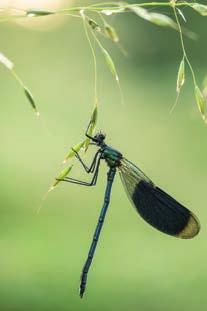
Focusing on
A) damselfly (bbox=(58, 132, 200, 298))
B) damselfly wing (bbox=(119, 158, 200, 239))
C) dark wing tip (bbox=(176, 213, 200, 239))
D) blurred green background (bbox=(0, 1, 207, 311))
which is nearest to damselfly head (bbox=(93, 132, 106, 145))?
damselfly (bbox=(58, 132, 200, 298))

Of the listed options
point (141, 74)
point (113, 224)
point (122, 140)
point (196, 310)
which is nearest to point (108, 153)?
point (196, 310)

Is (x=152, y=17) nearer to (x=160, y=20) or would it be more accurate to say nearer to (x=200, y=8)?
(x=160, y=20)

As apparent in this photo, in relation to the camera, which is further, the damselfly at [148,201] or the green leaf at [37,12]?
the damselfly at [148,201]

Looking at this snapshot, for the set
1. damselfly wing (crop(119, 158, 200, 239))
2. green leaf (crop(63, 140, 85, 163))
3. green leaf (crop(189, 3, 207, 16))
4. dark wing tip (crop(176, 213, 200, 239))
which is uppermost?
green leaf (crop(189, 3, 207, 16))

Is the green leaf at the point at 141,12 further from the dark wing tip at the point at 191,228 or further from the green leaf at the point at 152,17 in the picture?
the dark wing tip at the point at 191,228

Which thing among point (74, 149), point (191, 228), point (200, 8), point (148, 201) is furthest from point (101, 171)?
point (200, 8)

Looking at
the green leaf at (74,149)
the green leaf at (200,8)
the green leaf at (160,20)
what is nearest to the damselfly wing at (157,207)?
the green leaf at (74,149)

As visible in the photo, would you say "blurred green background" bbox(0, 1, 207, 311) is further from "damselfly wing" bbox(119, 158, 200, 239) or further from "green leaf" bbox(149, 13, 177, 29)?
"green leaf" bbox(149, 13, 177, 29)

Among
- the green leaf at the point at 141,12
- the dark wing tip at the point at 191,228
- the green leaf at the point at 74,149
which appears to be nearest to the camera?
the green leaf at the point at 141,12
